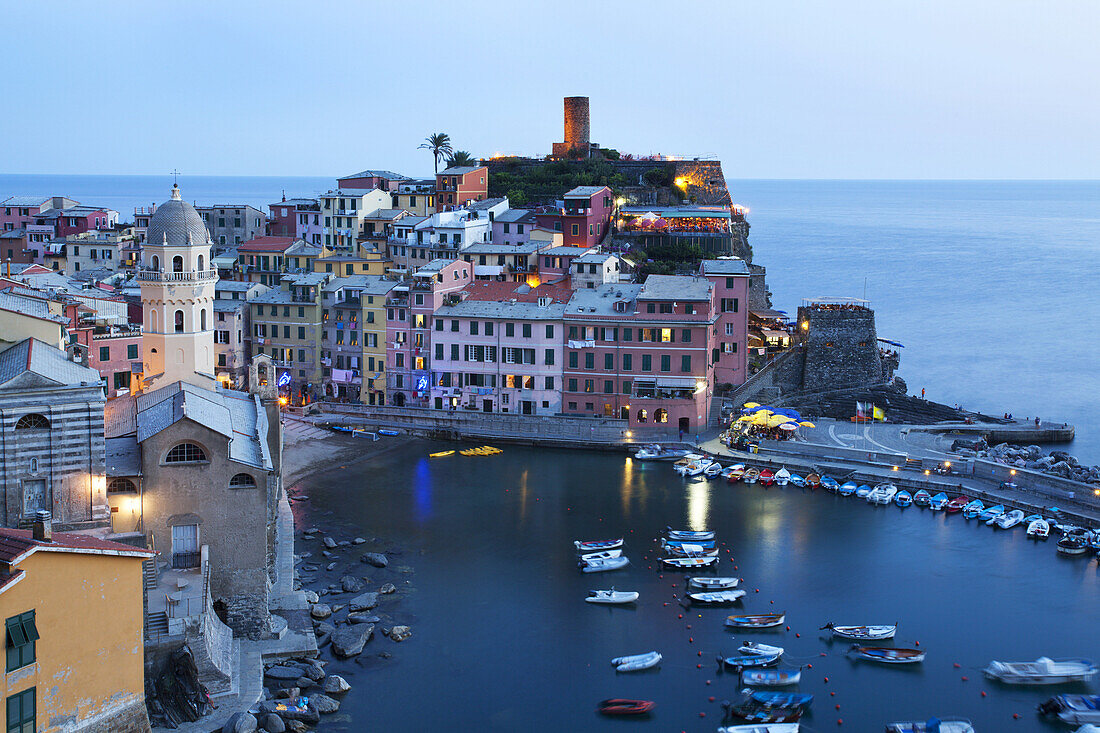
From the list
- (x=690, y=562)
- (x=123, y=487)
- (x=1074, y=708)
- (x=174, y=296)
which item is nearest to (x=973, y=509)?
(x=690, y=562)

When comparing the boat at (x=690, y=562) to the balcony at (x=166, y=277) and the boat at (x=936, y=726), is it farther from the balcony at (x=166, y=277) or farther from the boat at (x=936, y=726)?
the balcony at (x=166, y=277)

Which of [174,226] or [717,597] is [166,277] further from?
[717,597]

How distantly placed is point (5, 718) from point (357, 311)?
4715 centimetres

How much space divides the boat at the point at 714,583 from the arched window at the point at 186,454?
1844cm

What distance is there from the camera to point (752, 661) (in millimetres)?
34938

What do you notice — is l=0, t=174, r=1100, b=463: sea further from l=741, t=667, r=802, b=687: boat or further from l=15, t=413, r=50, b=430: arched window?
l=15, t=413, r=50, b=430: arched window

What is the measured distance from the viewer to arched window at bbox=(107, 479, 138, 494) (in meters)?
33.1

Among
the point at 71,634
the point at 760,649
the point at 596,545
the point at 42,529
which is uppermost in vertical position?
the point at 42,529

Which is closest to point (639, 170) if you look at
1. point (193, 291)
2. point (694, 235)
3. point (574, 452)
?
point (694, 235)

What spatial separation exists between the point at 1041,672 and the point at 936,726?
5.72 metres

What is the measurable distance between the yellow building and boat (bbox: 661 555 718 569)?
73.0 ft

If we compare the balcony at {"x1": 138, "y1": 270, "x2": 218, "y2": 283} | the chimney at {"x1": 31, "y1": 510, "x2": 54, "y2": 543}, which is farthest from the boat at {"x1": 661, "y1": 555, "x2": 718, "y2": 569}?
the chimney at {"x1": 31, "y1": 510, "x2": 54, "y2": 543}

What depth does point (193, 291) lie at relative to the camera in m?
43.8

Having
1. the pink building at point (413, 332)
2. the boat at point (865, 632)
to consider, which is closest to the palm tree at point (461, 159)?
the pink building at point (413, 332)
